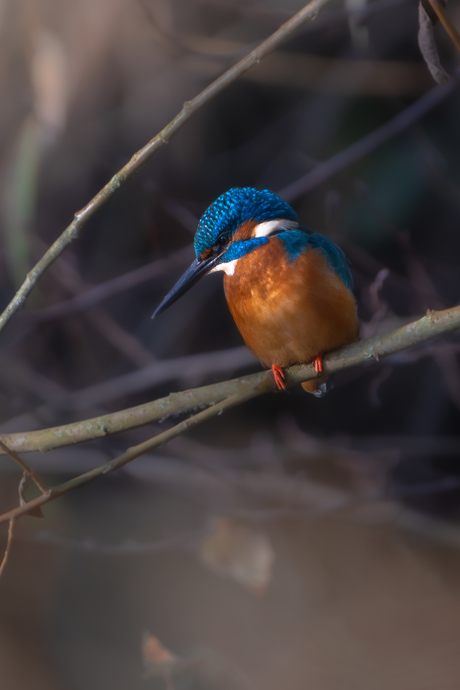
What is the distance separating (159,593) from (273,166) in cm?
151

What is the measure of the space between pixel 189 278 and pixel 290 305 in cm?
23

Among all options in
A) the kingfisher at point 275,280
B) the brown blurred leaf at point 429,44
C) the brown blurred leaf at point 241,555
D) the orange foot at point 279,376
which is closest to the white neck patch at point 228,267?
the kingfisher at point 275,280

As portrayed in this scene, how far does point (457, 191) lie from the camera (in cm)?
152

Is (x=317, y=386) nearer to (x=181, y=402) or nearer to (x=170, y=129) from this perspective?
(x=181, y=402)

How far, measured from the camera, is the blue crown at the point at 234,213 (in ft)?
3.38

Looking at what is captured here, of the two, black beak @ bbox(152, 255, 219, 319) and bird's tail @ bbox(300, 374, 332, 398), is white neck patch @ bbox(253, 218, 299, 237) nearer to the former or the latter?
black beak @ bbox(152, 255, 219, 319)

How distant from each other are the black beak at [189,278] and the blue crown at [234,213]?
0.02 metres

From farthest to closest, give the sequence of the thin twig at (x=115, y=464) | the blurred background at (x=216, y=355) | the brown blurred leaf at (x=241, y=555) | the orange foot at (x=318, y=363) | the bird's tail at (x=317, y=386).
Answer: the brown blurred leaf at (x=241, y=555) < the blurred background at (x=216, y=355) < the bird's tail at (x=317, y=386) < the orange foot at (x=318, y=363) < the thin twig at (x=115, y=464)

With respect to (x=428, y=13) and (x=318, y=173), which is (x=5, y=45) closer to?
(x=318, y=173)

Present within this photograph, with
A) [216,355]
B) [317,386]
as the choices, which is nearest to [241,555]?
[216,355]

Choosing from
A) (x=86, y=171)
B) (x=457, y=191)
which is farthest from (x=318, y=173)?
(x=86, y=171)

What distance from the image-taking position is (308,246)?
1.02 meters

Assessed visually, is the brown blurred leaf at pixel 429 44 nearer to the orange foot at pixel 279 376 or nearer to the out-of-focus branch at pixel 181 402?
the out-of-focus branch at pixel 181 402

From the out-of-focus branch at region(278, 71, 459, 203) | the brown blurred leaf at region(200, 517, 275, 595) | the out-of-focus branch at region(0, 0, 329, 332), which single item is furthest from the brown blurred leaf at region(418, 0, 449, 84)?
the brown blurred leaf at region(200, 517, 275, 595)
